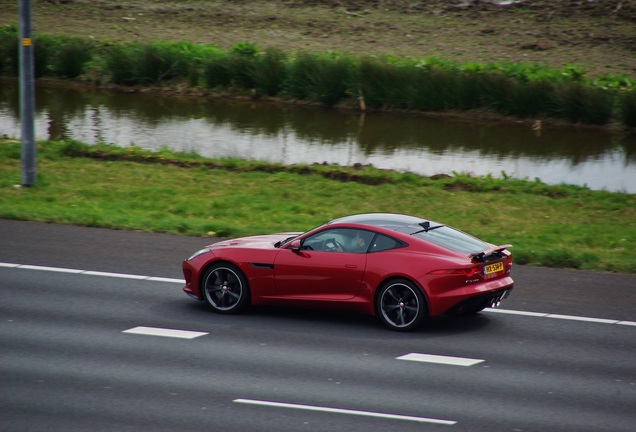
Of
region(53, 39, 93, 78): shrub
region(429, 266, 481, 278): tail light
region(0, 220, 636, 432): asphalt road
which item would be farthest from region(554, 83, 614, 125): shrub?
region(429, 266, 481, 278): tail light

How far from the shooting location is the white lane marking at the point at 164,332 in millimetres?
12211

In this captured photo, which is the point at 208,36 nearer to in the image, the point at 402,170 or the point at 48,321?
the point at 402,170

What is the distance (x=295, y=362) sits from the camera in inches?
441

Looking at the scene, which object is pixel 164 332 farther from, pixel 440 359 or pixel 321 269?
pixel 440 359

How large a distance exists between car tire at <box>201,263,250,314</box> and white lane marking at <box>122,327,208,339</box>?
0.98 metres

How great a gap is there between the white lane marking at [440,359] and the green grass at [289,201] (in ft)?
17.6

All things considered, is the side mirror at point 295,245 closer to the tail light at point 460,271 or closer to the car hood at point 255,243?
the car hood at point 255,243

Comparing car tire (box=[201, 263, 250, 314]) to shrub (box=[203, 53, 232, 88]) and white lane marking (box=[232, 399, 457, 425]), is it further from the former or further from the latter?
shrub (box=[203, 53, 232, 88])

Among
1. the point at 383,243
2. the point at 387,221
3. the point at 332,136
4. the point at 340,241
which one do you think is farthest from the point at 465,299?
the point at 332,136

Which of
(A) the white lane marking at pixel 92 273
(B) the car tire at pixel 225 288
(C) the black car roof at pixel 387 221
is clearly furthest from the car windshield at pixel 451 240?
(A) the white lane marking at pixel 92 273

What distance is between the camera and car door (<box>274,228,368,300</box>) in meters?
12.6

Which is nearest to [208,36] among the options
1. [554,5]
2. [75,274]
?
[554,5]

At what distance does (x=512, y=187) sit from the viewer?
22562 mm

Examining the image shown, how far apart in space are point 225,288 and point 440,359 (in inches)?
128
